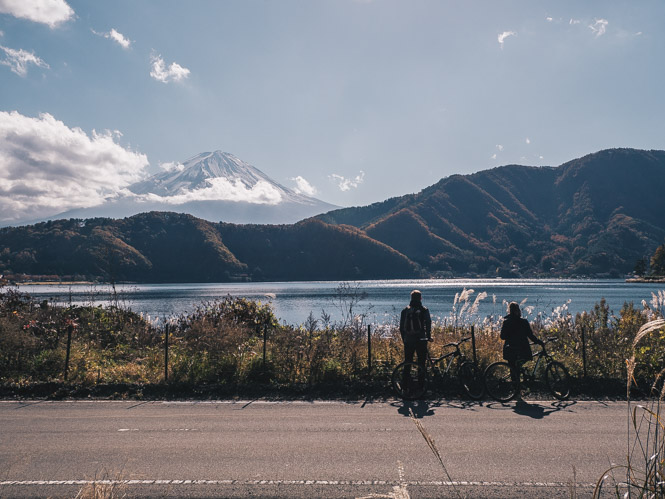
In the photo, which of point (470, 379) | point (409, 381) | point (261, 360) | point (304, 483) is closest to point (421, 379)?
point (409, 381)

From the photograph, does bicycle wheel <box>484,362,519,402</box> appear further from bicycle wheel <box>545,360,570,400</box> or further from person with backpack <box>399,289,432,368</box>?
person with backpack <box>399,289,432,368</box>

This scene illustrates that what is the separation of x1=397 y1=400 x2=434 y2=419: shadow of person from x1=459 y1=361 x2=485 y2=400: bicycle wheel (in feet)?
3.47

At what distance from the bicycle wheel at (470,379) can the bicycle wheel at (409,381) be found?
845 millimetres

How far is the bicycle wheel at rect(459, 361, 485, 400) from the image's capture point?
10.1 m

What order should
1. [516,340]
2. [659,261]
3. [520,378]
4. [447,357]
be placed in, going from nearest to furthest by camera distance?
[516,340] < [520,378] < [447,357] < [659,261]

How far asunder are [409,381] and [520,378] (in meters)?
2.55

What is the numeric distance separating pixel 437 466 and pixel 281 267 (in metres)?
188

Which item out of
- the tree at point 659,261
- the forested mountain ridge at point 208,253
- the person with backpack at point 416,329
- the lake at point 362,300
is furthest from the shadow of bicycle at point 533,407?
the forested mountain ridge at point 208,253

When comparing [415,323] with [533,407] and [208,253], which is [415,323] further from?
[208,253]

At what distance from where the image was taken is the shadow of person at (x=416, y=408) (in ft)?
28.5

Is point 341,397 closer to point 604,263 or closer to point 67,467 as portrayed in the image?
point 67,467

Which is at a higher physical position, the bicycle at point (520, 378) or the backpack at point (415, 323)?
the backpack at point (415, 323)

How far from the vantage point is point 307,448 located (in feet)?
21.7

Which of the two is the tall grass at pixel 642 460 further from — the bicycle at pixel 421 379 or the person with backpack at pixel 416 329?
the person with backpack at pixel 416 329
